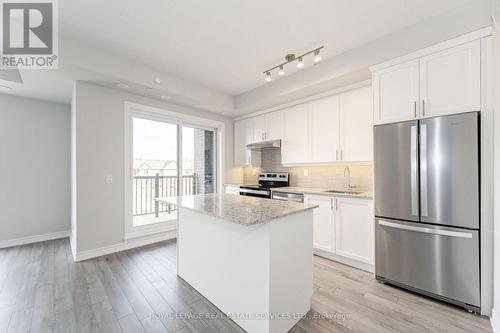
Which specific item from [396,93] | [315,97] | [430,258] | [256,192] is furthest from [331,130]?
[430,258]

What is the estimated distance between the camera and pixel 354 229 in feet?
9.16

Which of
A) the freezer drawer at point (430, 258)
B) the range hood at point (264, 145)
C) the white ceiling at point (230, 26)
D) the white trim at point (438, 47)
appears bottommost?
the freezer drawer at point (430, 258)

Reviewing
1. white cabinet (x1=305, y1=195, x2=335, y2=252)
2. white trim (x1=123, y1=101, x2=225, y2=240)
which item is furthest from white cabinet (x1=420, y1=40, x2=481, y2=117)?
white trim (x1=123, y1=101, x2=225, y2=240)

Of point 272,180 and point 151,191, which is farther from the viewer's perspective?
point 272,180

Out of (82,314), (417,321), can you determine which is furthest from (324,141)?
(82,314)

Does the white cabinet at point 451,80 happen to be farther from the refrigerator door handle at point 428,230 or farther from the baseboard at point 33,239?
the baseboard at point 33,239

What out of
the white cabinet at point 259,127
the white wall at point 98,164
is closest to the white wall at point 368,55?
the white cabinet at point 259,127

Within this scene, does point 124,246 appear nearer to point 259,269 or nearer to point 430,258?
point 259,269

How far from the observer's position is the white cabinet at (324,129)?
3221 millimetres

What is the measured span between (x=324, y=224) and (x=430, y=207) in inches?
50.7

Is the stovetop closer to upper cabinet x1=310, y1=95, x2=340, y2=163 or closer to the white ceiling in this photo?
upper cabinet x1=310, y1=95, x2=340, y2=163

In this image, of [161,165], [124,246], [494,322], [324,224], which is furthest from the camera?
[161,165]

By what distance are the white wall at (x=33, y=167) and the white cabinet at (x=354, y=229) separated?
492 centimetres

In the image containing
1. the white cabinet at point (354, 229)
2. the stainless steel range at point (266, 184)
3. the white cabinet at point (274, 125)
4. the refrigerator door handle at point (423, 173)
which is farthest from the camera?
the white cabinet at point (274, 125)
